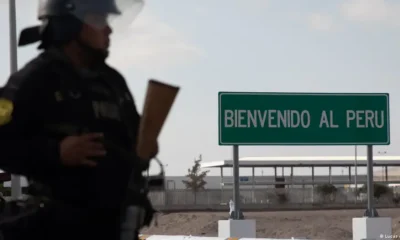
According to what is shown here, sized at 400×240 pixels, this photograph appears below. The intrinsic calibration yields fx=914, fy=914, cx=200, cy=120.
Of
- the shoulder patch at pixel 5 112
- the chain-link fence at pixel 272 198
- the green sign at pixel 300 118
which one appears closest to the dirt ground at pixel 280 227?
the green sign at pixel 300 118

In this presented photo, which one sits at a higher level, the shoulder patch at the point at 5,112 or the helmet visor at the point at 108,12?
the helmet visor at the point at 108,12

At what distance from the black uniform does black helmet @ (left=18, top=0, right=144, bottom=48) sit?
7 cm

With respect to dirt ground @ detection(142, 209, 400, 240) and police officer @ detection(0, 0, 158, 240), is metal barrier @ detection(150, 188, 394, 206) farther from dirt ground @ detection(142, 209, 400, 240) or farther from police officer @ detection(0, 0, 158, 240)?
police officer @ detection(0, 0, 158, 240)

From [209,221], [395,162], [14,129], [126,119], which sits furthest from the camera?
[395,162]

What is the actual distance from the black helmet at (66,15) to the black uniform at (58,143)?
75 millimetres

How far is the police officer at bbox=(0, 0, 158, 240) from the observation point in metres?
2.78

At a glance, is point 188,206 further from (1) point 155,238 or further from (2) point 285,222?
(1) point 155,238

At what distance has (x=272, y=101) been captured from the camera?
1738 cm

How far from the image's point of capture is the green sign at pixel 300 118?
1736 centimetres

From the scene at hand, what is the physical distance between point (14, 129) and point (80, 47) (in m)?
0.36

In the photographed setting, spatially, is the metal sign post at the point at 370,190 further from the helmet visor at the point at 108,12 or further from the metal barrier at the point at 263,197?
the metal barrier at the point at 263,197

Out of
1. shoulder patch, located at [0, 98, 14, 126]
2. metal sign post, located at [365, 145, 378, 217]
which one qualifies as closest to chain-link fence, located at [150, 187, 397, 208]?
metal sign post, located at [365, 145, 378, 217]

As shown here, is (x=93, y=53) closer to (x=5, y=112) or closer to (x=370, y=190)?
(x=5, y=112)

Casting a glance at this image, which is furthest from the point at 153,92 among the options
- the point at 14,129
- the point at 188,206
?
the point at 188,206
